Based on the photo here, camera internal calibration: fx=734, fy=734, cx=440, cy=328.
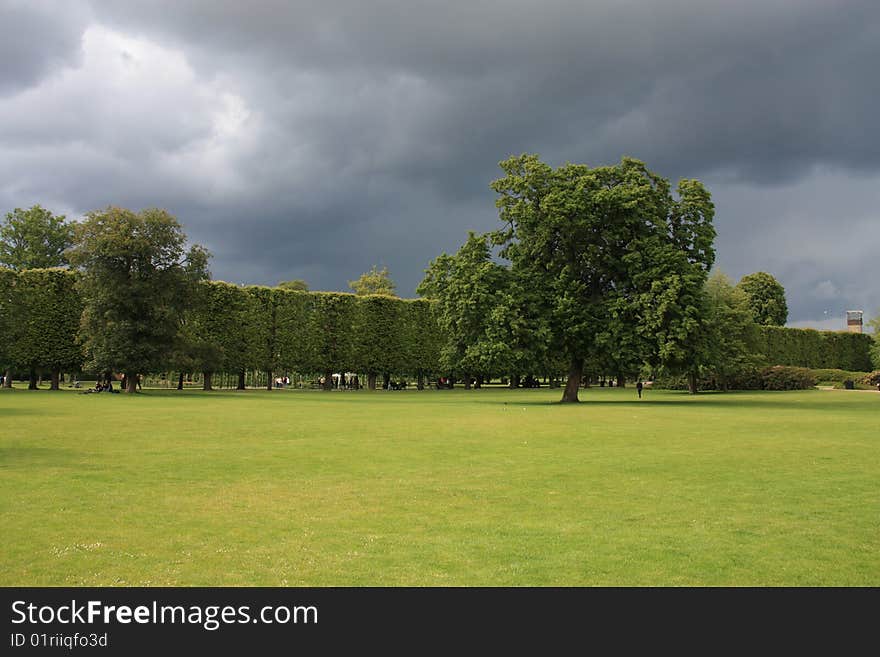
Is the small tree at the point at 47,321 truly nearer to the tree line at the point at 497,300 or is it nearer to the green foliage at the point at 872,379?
the tree line at the point at 497,300

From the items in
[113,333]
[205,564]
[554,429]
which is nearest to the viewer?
[205,564]

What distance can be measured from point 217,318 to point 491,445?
51.9 m

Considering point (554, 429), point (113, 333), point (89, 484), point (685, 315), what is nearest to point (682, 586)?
point (89, 484)

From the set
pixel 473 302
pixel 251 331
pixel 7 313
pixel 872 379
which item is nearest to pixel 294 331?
pixel 251 331

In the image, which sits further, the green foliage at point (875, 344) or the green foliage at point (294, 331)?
the green foliage at point (875, 344)

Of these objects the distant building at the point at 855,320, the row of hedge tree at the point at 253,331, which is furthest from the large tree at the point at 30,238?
the distant building at the point at 855,320

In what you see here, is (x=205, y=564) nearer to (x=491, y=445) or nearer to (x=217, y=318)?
(x=491, y=445)

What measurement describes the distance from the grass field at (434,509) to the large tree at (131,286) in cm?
3198

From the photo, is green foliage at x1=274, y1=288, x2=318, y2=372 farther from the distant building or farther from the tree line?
the distant building

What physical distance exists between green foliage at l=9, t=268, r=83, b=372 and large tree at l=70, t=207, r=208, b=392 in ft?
19.4

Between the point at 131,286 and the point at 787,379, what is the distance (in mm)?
61897

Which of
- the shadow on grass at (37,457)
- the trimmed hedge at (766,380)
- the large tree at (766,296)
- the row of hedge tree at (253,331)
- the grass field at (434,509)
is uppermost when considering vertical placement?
the large tree at (766,296)

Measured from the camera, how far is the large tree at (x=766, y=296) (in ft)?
362

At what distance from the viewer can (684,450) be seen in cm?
1845
